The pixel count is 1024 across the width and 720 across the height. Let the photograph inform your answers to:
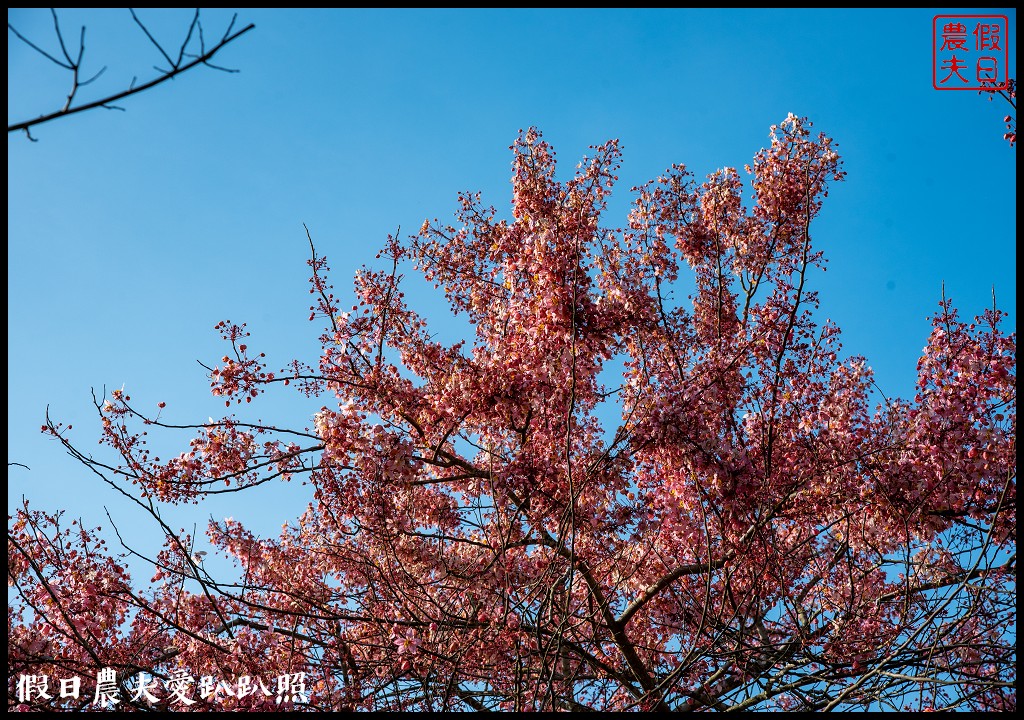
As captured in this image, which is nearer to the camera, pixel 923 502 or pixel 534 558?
pixel 923 502

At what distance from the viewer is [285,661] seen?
6.07 m

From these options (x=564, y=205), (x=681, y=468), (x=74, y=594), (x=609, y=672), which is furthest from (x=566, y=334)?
(x=74, y=594)

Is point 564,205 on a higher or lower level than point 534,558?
higher

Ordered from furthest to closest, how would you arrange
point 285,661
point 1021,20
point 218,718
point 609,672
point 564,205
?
point 564,205 < point 609,672 < point 285,661 < point 1021,20 < point 218,718

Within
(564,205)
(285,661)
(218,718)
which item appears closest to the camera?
(218,718)

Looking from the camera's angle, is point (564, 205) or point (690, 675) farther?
point (564, 205)

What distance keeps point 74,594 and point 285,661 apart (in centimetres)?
253

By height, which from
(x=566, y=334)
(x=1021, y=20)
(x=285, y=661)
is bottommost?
(x=285, y=661)

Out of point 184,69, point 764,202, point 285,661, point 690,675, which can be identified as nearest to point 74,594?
point 285,661

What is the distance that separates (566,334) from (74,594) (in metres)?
4.91

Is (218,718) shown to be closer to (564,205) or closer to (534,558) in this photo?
(534,558)

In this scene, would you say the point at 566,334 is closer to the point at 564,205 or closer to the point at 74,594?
the point at 564,205

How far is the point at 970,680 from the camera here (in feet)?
15.4

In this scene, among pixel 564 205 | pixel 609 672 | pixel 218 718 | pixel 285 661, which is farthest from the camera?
pixel 564 205
